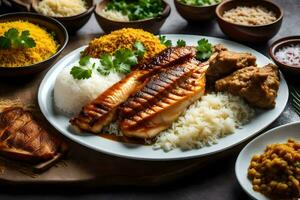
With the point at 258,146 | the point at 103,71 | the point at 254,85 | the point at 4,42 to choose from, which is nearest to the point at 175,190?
the point at 258,146

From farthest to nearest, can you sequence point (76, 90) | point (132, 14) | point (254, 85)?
point (132, 14), point (76, 90), point (254, 85)

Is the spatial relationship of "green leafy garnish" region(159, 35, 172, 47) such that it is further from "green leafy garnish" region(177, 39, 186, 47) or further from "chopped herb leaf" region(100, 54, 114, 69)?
"chopped herb leaf" region(100, 54, 114, 69)

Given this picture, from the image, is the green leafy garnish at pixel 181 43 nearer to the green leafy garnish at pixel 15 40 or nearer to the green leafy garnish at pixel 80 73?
the green leafy garnish at pixel 80 73

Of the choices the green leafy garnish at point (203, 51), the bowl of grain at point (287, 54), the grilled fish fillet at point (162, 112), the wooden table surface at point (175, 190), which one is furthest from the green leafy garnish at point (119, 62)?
the bowl of grain at point (287, 54)

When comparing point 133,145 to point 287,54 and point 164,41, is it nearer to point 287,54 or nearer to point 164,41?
point 164,41

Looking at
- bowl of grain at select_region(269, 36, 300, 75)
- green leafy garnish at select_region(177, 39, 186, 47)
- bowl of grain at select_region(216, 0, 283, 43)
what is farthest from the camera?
bowl of grain at select_region(216, 0, 283, 43)

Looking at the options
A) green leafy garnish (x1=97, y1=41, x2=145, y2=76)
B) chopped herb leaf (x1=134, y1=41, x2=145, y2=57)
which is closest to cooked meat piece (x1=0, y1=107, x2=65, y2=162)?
green leafy garnish (x1=97, y1=41, x2=145, y2=76)
